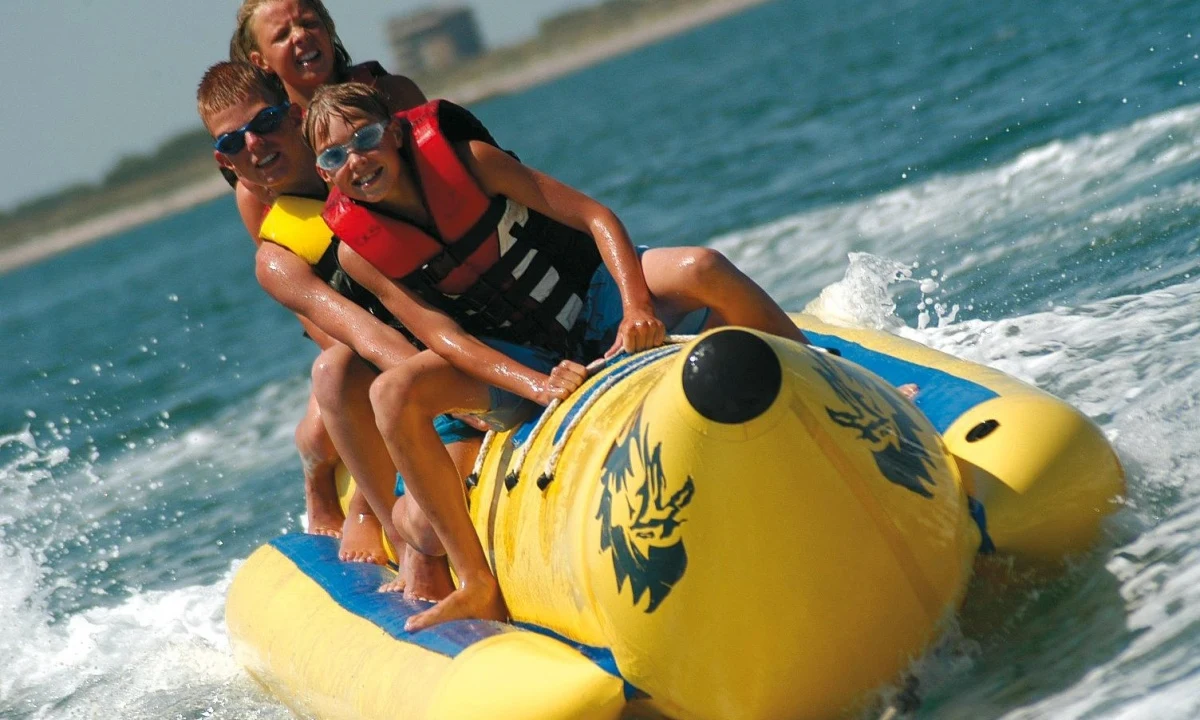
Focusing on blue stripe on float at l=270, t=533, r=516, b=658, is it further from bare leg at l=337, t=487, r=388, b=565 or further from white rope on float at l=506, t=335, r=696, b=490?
white rope on float at l=506, t=335, r=696, b=490

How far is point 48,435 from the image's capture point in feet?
33.1

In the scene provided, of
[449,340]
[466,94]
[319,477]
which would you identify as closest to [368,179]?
[449,340]

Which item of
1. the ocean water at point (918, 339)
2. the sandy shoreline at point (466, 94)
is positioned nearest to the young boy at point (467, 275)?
the ocean water at point (918, 339)

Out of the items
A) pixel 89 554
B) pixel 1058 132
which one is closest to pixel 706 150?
pixel 1058 132

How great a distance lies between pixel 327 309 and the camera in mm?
3297

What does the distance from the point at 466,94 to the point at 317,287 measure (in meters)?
55.1

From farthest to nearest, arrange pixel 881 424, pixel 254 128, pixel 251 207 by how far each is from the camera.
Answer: pixel 251 207, pixel 254 128, pixel 881 424

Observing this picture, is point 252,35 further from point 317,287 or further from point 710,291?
point 710,291

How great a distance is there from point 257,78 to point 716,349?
69.1 inches

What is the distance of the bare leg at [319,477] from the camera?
409cm

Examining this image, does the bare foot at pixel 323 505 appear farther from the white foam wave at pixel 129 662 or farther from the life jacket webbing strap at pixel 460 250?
the life jacket webbing strap at pixel 460 250

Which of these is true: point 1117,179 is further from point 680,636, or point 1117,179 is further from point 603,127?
point 603,127

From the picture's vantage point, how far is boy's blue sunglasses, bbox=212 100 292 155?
350cm

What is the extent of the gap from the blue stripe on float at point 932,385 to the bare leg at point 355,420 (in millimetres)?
1053
